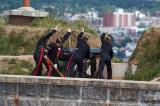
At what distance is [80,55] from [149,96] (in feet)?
10.0

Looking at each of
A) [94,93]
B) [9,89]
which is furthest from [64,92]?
[9,89]

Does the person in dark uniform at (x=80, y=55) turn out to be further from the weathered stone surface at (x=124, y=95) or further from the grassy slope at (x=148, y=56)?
the weathered stone surface at (x=124, y=95)

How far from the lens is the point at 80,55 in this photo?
17.4 metres

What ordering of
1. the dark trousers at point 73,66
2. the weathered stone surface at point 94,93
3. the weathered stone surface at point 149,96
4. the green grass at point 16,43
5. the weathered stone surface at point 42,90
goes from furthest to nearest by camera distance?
the green grass at point 16,43 → the dark trousers at point 73,66 → the weathered stone surface at point 42,90 → the weathered stone surface at point 94,93 → the weathered stone surface at point 149,96

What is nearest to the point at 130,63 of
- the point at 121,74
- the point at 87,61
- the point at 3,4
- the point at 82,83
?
the point at 121,74

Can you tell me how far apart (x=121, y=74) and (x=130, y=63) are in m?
1.06

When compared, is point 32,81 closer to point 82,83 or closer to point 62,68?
point 82,83

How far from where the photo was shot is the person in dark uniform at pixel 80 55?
57.1 feet

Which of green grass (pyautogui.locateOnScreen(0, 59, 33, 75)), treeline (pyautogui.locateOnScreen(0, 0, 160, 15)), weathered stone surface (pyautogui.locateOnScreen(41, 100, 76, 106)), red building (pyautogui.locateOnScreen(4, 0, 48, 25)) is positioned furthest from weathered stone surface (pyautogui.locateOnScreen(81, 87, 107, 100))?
treeline (pyautogui.locateOnScreen(0, 0, 160, 15))

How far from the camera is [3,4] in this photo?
82.4 m

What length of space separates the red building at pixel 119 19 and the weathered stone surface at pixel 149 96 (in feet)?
313

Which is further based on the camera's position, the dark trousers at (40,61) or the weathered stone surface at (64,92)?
the dark trousers at (40,61)

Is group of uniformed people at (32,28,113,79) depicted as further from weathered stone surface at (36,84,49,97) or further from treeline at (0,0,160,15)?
treeline at (0,0,160,15)

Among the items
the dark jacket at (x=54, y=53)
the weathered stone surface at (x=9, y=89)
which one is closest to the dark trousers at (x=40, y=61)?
the dark jacket at (x=54, y=53)
